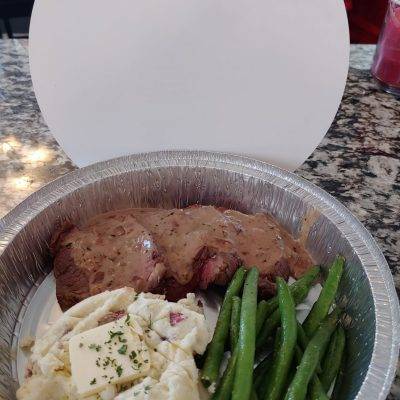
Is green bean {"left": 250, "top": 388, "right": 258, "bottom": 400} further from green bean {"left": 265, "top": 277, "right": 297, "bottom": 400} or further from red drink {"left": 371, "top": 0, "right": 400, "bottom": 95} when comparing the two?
red drink {"left": 371, "top": 0, "right": 400, "bottom": 95}

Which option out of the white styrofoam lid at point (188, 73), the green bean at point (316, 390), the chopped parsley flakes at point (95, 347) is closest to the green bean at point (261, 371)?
the green bean at point (316, 390)

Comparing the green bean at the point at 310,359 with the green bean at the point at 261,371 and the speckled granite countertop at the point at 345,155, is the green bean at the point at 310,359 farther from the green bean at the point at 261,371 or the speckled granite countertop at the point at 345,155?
the speckled granite countertop at the point at 345,155

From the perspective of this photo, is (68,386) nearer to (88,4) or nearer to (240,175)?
(240,175)

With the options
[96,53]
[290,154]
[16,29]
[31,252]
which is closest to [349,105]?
[290,154]

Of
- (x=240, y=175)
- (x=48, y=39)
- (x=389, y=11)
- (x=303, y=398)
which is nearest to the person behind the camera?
(x=303, y=398)

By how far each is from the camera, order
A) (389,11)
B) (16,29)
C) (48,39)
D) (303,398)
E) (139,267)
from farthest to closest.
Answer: (16,29), (389,11), (48,39), (139,267), (303,398)

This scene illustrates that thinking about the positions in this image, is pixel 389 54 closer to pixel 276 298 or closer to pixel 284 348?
pixel 276 298
